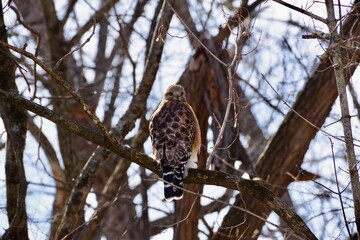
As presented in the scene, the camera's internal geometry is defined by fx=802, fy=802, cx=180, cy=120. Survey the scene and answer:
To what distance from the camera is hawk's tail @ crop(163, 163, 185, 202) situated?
623 cm

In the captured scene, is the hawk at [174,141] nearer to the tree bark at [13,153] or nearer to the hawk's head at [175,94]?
the hawk's head at [175,94]

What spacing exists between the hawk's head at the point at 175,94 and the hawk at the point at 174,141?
0.11 m

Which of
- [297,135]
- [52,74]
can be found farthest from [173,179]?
[297,135]

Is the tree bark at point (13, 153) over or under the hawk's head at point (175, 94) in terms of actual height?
under

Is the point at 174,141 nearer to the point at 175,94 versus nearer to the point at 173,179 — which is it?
the point at 173,179

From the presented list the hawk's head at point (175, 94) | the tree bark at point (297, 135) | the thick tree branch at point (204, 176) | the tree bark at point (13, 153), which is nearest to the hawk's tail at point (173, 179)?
the thick tree branch at point (204, 176)

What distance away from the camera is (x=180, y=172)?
6305 mm

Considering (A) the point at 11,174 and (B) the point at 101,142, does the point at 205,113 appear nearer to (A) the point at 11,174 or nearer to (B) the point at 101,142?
(A) the point at 11,174

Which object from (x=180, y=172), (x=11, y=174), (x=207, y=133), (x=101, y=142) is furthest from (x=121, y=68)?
→ (x=101, y=142)

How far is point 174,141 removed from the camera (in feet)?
22.5

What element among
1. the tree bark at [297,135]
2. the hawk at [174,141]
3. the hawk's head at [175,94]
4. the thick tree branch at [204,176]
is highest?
the hawk's head at [175,94]

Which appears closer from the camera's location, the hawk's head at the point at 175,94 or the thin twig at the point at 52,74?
the thin twig at the point at 52,74

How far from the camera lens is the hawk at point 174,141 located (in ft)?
20.8

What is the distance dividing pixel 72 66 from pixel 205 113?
3.49 metres
